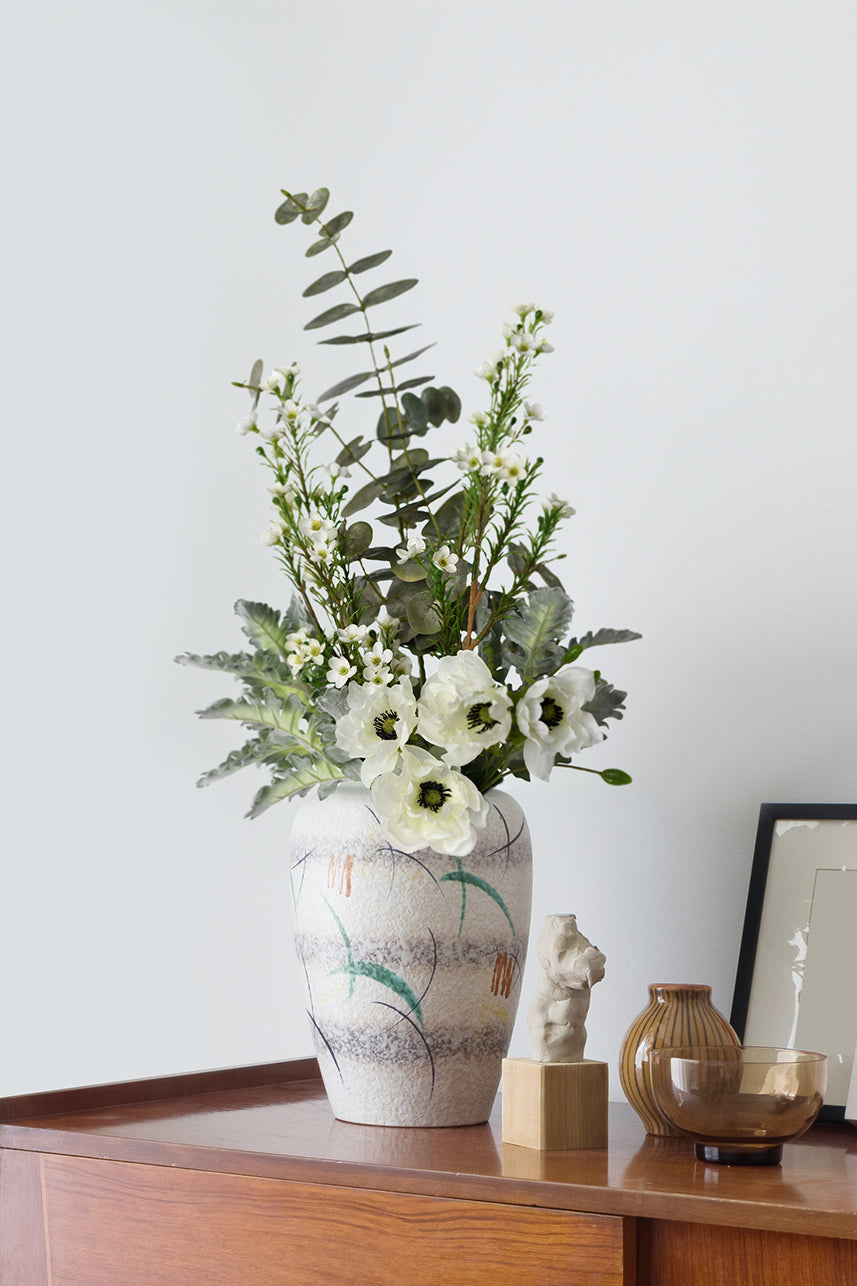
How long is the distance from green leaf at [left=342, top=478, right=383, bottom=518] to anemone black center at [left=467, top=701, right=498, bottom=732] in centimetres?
20

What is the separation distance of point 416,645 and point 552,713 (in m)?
0.14

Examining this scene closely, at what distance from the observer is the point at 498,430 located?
1043mm

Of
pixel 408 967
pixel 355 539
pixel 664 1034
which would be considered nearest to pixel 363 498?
pixel 355 539

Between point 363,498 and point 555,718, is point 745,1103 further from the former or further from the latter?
point 363,498

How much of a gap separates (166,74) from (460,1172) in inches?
57.0

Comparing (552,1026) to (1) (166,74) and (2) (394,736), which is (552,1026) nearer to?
(2) (394,736)

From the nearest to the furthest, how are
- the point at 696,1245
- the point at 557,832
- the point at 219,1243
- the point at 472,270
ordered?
the point at 696,1245
the point at 219,1243
the point at 557,832
the point at 472,270

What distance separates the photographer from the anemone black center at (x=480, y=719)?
1.01 m

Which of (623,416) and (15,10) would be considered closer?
(623,416)

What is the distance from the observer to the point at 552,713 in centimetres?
103

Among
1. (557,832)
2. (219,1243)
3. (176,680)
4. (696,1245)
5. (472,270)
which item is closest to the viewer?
(696,1245)

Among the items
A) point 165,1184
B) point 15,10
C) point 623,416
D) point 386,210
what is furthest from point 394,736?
point 15,10

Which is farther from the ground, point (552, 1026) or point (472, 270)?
point (472, 270)

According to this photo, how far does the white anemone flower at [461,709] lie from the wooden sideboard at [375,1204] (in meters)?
0.28
